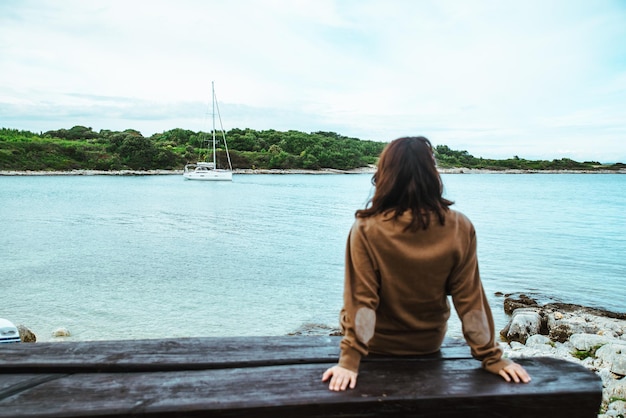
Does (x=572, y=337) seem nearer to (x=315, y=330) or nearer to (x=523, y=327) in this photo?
(x=523, y=327)

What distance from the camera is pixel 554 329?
24.3 feet

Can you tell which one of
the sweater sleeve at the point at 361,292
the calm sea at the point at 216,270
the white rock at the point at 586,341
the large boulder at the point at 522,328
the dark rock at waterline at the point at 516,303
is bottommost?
the calm sea at the point at 216,270

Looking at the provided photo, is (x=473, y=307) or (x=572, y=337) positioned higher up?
(x=473, y=307)

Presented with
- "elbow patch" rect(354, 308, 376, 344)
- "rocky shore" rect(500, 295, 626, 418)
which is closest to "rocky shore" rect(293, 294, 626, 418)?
"rocky shore" rect(500, 295, 626, 418)

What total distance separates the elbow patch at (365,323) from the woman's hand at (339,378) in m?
0.17

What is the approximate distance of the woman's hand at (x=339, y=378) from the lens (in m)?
1.56

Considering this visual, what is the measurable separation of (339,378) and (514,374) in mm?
636

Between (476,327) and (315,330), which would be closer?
(476,327)

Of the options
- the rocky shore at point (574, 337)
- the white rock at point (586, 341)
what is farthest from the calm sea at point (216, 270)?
the white rock at point (586, 341)

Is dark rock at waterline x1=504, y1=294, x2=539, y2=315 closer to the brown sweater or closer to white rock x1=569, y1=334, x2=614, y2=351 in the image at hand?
white rock x1=569, y1=334, x2=614, y2=351

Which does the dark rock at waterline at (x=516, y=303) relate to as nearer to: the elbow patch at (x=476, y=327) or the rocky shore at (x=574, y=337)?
the rocky shore at (x=574, y=337)

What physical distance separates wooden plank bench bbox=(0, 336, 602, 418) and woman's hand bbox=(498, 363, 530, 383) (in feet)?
0.11

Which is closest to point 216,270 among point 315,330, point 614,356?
point 315,330

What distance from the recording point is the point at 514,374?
1681 millimetres
